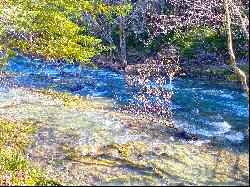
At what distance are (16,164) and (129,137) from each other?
188 inches

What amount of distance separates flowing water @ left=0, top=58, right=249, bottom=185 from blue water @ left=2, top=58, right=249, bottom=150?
39 mm

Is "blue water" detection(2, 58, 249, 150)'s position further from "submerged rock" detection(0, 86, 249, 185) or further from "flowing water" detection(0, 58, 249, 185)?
"submerged rock" detection(0, 86, 249, 185)

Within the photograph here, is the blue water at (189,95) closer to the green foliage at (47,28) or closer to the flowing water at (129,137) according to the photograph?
the flowing water at (129,137)

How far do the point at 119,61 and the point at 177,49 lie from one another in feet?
14.9

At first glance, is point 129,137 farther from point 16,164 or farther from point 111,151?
point 16,164

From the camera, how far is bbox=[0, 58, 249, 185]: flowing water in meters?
10.0

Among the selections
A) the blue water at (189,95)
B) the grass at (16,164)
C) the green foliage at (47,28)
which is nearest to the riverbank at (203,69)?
the blue water at (189,95)

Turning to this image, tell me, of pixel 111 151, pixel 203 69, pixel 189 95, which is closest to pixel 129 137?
pixel 111 151

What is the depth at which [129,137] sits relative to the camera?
46.3ft

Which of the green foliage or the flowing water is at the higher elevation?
the green foliage

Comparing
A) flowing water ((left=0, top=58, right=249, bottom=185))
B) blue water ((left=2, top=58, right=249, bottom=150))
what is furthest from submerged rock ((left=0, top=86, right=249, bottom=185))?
blue water ((left=2, top=58, right=249, bottom=150))

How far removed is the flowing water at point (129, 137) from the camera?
32.8 feet

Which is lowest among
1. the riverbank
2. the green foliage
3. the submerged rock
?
the submerged rock

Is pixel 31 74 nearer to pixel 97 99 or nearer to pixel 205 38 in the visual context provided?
pixel 97 99
